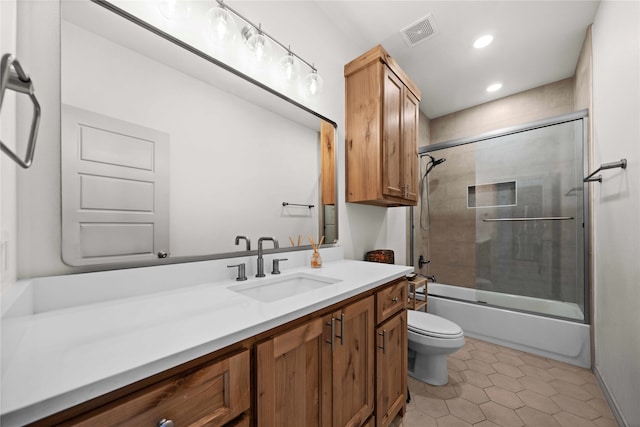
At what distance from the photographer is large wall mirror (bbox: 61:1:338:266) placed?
0.85m

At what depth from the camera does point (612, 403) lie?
148 centimetres

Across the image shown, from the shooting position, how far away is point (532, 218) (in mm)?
2574

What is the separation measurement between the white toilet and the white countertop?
3.62 ft

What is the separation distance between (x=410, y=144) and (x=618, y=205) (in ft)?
4.21

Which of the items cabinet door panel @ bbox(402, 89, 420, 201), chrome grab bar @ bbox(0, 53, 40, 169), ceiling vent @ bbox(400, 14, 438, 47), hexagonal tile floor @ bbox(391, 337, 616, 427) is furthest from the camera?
cabinet door panel @ bbox(402, 89, 420, 201)

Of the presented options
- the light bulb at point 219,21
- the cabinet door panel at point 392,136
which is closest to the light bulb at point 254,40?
the light bulb at point 219,21

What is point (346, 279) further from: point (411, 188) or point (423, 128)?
point (423, 128)

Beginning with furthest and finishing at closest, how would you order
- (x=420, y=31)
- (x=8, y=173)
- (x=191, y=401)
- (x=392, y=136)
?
(x=420, y=31), (x=392, y=136), (x=8, y=173), (x=191, y=401)

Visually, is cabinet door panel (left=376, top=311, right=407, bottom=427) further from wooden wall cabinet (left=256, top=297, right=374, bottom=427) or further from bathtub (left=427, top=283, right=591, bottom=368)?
bathtub (left=427, top=283, right=591, bottom=368)

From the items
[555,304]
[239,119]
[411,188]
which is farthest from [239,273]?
[555,304]

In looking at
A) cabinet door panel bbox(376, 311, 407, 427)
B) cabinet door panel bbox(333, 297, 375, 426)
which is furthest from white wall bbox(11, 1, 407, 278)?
cabinet door panel bbox(333, 297, 375, 426)

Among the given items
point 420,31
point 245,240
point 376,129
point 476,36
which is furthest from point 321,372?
point 476,36

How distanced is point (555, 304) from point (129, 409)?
127 inches

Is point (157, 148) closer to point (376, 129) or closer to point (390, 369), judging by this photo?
point (376, 129)
